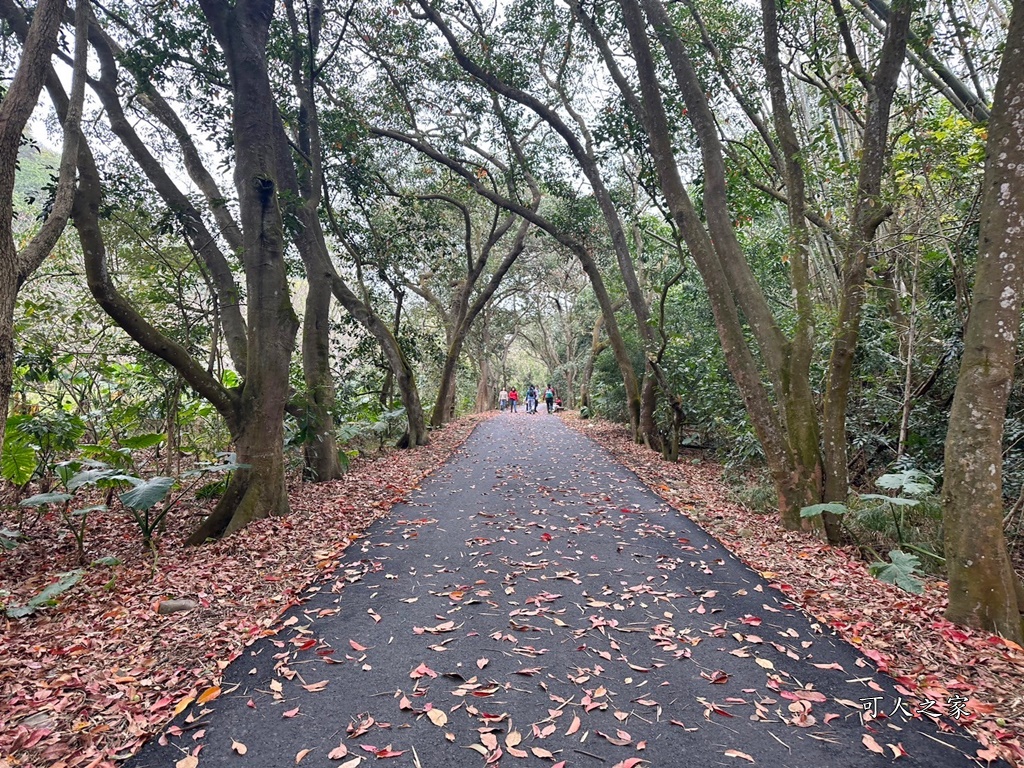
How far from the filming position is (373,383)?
14344 mm

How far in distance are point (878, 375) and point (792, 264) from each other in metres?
2.73

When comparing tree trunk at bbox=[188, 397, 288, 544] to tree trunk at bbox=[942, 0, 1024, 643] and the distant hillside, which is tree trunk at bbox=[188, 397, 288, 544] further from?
tree trunk at bbox=[942, 0, 1024, 643]

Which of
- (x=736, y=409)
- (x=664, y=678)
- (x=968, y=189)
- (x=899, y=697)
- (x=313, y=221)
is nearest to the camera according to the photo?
(x=899, y=697)

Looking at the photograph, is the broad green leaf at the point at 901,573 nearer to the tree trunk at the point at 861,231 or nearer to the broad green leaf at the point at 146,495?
the tree trunk at the point at 861,231

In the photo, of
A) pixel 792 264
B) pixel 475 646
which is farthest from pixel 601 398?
pixel 475 646

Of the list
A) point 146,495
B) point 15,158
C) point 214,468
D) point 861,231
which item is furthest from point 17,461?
point 861,231

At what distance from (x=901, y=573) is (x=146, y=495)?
20.1 ft

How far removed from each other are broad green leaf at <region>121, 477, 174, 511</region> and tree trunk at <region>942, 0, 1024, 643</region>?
603cm

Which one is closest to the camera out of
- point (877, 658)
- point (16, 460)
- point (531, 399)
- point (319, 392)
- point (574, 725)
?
point (574, 725)

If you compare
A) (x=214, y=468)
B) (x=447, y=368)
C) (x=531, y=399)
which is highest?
(x=447, y=368)

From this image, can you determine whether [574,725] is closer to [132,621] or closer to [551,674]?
[551,674]

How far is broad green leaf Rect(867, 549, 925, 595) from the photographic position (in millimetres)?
4000

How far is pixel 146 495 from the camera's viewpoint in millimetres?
4598

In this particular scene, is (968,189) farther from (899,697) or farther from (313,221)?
(313,221)
